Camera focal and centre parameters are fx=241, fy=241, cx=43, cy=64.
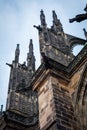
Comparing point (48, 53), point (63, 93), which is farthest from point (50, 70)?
point (48, 53)

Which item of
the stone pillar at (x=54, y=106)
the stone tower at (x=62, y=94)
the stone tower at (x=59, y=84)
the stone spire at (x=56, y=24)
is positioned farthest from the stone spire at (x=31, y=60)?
the stone pillar at (x=54, y=106)

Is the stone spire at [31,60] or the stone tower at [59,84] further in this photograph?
the stone spire at [31,60]

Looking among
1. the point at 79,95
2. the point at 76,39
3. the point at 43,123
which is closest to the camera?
the point at 43,123

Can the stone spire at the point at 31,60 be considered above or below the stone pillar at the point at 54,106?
above

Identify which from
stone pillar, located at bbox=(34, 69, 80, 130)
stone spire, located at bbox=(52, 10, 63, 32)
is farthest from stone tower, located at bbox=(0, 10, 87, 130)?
stone spire, located at bbox=(52, 10, 63, 32)

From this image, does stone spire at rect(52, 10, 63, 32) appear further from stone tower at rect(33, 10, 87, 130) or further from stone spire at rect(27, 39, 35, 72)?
stone spire at rect(27, 39, 35, 72)

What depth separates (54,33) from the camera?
11961mm

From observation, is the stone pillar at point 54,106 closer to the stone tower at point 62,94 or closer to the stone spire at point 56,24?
the stone tower at point 62,94

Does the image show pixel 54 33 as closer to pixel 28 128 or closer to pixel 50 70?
pixel 50 70

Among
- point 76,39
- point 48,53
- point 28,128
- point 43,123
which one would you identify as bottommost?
point 28,128

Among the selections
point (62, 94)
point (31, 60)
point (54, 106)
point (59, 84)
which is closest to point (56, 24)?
point (59, 84)

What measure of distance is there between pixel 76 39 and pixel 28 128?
18.6 ft

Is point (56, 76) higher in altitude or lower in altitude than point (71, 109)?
higher

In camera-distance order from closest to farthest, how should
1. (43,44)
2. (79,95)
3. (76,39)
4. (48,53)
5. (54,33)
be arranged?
(79,95) → (48,53) → (43,44) → (54,33) → (76,39)
